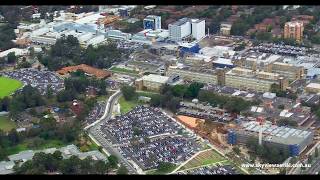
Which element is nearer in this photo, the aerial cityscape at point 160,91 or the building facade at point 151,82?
the aerial cityscape at point 160,91

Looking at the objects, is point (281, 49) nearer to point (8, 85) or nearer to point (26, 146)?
point (8, 85)

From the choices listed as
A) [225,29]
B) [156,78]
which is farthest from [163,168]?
[225,29]

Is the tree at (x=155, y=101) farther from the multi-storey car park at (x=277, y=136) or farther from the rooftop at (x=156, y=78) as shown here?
the multi-storey car park at (x=277, y=136)

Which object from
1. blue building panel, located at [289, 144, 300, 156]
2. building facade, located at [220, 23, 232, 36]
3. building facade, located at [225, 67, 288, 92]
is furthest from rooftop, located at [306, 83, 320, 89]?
building facade, located at [220, 23, 232, 36]

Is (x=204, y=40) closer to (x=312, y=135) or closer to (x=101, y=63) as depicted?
(x=101, y=63)

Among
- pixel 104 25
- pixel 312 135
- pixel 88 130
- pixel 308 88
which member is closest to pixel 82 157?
pixel 88 130

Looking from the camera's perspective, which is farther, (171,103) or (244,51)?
(244,51)

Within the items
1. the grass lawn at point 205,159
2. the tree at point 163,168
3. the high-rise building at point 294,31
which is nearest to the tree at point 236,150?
the grass lawn at point 205,159
